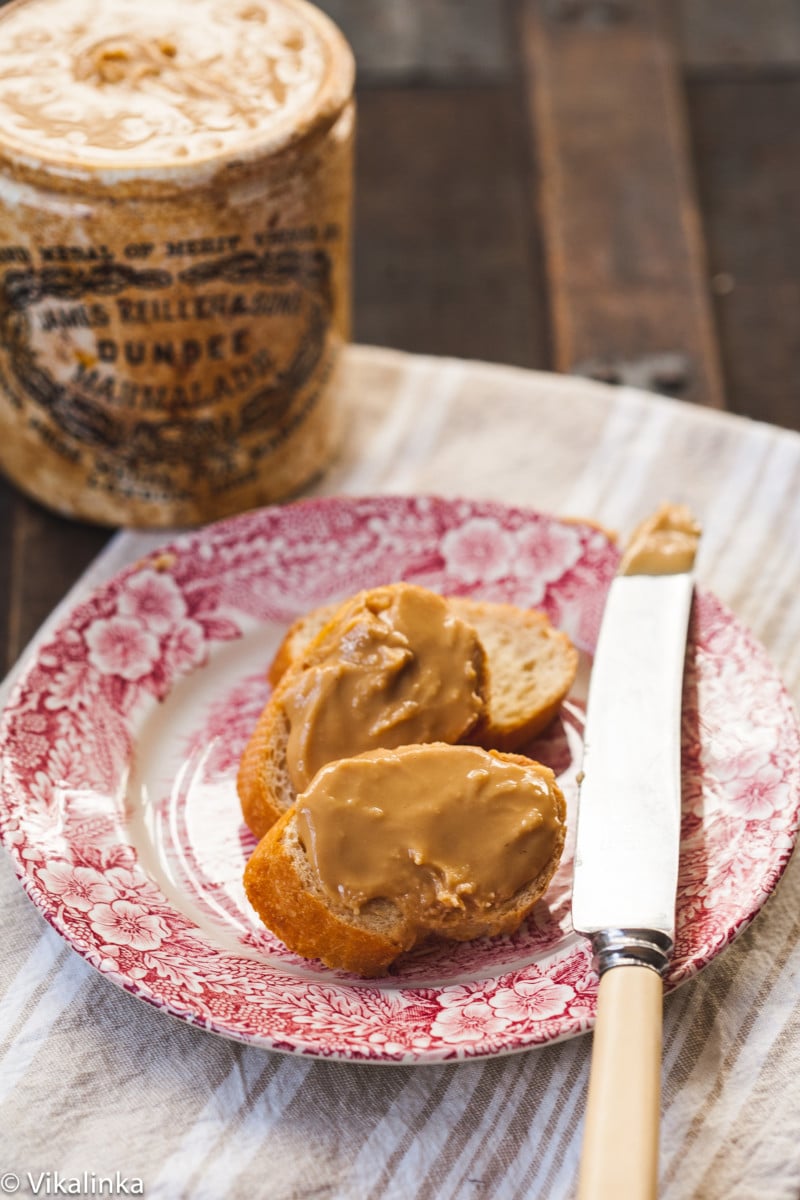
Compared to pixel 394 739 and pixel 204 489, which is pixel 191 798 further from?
pixel 204 489

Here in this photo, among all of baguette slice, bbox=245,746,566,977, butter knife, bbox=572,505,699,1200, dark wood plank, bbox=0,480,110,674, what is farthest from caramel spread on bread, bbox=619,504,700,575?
dark wood plank, bbox=0,480,110,674

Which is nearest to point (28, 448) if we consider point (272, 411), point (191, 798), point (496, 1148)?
point (272, 411)

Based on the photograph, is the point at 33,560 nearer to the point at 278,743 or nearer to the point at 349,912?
the point at 278,743

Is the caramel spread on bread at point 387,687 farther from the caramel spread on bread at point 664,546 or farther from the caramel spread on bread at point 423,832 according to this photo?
the caramel spread on bread at point 664,546

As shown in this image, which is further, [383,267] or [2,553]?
[383,267]

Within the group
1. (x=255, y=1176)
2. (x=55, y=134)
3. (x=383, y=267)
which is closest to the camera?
(x=255, y=1176)

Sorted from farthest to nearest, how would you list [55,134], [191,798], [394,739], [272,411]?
1. [272,411]
2. [55,134]
3. [191,798]
4. [394,739]

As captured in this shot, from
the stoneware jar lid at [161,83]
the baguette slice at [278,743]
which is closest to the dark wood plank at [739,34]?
the stoneware jar lid at [161,83]
